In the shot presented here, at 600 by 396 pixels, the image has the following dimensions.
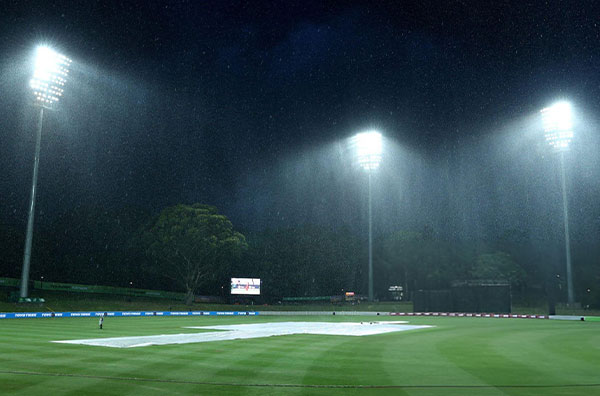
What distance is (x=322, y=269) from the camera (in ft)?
308

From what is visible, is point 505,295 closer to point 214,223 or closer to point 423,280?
point 423,280

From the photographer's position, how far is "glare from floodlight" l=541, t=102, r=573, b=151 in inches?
2266

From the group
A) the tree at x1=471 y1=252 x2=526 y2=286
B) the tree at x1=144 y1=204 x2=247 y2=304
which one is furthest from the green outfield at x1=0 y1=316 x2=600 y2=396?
Result: the tree at x1=471 y1=252 x2=526 y2=286

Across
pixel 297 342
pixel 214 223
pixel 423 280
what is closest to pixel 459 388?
pixel 297 342

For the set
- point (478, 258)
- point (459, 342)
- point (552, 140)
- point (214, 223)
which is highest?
point (552, 140)

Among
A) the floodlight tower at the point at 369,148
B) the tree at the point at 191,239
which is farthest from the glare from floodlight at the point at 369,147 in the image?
the tree at the point at 191,239

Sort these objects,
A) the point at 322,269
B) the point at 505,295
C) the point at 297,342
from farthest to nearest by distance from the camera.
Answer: the point at 322,269 → the point at 505,295 → the point at 297,342

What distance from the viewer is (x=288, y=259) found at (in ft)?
301

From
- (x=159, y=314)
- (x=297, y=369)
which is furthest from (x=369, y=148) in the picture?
(x=297, y=369)

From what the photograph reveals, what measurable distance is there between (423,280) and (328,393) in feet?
169

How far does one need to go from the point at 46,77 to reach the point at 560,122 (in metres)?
59.3

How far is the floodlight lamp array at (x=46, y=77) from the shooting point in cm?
4819

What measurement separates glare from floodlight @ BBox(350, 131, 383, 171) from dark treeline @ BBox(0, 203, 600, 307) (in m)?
12.8

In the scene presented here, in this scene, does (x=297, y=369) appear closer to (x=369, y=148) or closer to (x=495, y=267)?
(x=369, y=148)
